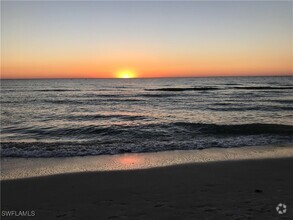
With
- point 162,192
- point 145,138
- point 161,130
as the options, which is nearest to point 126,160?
point 162,192

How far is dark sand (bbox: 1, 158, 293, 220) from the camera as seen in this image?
490cm

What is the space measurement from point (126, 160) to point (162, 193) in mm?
3511

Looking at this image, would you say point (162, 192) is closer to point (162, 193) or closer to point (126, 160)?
point (162, 193)

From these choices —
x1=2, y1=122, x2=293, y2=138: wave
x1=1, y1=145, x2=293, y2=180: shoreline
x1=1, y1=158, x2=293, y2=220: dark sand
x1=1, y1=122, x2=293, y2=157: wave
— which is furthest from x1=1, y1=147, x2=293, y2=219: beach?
x1=2, y1=122, x2=293, y2=138: wave

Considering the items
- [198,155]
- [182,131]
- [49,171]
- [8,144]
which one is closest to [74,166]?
[49,171]

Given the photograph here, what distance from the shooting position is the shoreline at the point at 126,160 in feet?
26.6

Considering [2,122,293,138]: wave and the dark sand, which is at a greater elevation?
the dark sand

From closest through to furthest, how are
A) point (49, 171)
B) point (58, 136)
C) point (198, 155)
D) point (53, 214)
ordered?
1. point (53, 214)
2. point (49, 171)
3. point (198, 155)
4. point (58, 136)

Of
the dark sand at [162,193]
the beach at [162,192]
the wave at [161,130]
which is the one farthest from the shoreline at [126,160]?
the wave at [161,130]

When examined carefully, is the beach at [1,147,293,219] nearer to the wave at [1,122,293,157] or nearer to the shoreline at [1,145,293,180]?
the shoreline at [1,145,293,180]

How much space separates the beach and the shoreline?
0.48m

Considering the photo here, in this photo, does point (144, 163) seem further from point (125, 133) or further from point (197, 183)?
point (125, 133)

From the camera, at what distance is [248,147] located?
11297 mm

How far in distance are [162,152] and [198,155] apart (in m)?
1.36
